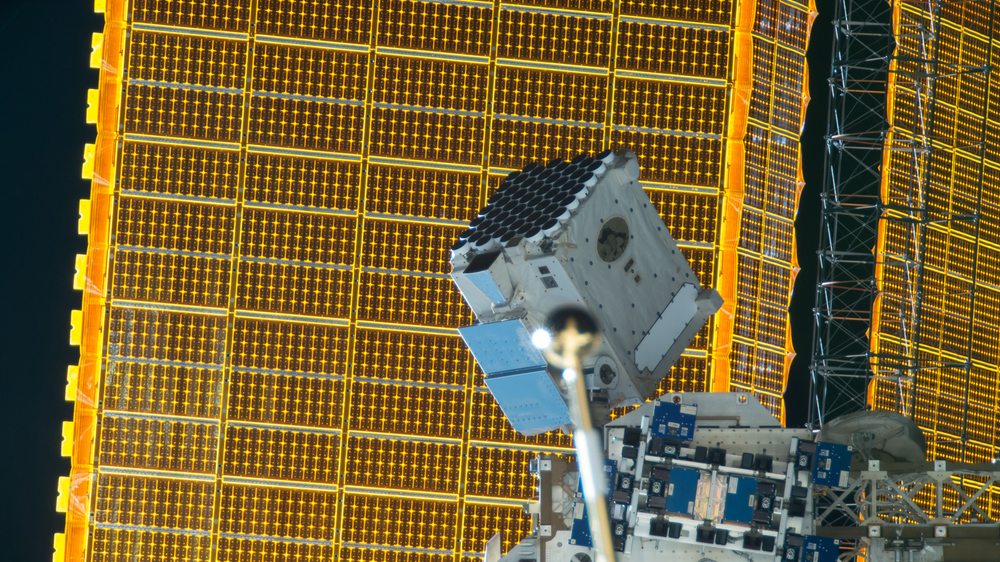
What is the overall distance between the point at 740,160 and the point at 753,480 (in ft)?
25.1

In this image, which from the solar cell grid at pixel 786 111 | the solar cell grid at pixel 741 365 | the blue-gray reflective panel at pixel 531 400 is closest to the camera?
the blue-gray reflective panel at pixel 531 400

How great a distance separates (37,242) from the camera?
1681 centimetres

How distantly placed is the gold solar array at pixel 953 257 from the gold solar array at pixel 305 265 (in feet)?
15.6

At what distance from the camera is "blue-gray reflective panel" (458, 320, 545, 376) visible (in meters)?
9.66

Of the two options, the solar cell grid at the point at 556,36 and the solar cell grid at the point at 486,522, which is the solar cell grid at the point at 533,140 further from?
the solar cell grid at the point at 486,522

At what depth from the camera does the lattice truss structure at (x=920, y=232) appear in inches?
715

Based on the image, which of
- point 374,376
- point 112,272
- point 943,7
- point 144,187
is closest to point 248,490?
point 374,376

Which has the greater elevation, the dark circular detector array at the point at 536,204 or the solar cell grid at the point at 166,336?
the dark circular detector array at the point at 536,204

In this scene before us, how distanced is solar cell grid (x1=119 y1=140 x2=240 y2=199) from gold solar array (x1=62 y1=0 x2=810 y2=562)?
0.13ft

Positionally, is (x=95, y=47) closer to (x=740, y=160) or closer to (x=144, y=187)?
(x=144, y=187)

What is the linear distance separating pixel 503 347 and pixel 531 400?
683 mm

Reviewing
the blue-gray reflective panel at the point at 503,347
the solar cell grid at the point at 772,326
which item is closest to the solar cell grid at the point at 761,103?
the solar cell grid at the point at 772,326

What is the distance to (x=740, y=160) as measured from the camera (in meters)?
16.1

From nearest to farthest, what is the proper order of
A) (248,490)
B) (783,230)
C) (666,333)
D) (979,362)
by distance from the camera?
1. (666,333)
2. (248,490)
3. (783,230)
4. (979,362)
